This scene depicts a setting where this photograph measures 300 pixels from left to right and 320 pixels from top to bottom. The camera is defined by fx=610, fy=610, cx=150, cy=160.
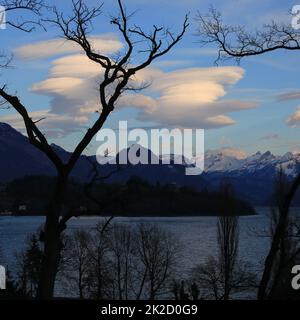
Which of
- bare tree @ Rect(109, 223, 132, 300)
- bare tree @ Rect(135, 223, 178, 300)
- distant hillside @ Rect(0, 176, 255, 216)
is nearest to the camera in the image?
bare tree @ Rect(135, 223, 178, 300)

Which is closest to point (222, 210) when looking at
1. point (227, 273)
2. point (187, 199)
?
point (227, 273)

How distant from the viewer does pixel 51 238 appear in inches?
408

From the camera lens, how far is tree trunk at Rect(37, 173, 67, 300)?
10367mm

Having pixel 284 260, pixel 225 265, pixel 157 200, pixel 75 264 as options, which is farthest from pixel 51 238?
pixel 157 200

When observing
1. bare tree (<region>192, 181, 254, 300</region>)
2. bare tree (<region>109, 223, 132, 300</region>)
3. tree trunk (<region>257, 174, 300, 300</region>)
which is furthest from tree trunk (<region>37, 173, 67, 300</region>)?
bare tree (<region>109, 223, 132, 300</region>)

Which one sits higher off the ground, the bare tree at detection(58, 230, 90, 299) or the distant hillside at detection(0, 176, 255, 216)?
the distant hillside at detection(0, 176, 255, 216)

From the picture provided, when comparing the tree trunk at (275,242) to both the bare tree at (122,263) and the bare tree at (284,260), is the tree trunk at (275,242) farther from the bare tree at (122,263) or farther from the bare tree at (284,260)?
the bare tree at (122,263)

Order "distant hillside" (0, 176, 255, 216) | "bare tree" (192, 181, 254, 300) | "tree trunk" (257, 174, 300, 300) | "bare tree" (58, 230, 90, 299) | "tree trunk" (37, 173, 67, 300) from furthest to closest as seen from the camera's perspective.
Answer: "distant hillside" (0, 176, 255, 216)
"bare tree" (58, 230, 90, 299)
"bare tree" (192, 181, 254, 300)
"tree trunk" (257, 174, 300, 300)
"tree trunk" (37, 173, 67, 300)

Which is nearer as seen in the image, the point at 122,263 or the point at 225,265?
the point at 225,265

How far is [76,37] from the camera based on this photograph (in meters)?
11.2

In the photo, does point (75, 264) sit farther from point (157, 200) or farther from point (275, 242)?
point (157, 200)

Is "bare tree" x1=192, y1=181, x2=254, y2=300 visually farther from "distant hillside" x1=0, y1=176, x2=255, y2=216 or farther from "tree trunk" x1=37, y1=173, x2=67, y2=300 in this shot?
"tree trunk" x1=37, y1=173, x2=67, y2=300

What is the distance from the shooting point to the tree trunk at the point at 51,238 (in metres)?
10.4
